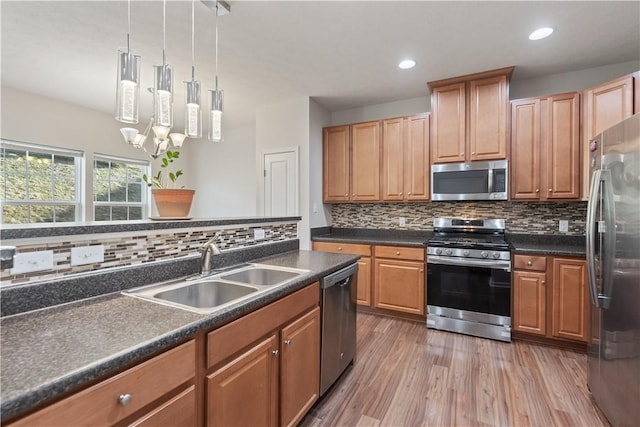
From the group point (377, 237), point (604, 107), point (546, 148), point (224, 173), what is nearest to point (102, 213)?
point (224, 173)

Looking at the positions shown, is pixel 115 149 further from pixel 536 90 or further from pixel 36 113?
pixel 536 90

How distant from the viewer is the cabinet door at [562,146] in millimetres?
2746

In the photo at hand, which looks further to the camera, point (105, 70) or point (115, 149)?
point (115, 149)

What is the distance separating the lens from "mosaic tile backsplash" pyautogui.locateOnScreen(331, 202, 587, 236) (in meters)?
3.04

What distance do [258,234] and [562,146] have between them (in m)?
2.94

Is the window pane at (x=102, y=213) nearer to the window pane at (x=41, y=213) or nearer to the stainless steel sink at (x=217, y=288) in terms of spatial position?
the window pane at (x=41, y=213)

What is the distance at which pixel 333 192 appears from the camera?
157 inches

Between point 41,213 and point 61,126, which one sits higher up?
point 61,126

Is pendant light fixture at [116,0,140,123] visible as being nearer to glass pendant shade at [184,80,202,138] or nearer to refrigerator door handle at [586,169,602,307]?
glass pendant shade at [184,80,202,138]

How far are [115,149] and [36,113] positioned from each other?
1.01 meters

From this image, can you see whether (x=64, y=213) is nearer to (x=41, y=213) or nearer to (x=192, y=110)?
(x=41, y=213)

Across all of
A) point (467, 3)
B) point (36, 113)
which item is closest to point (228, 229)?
→ point (467, 3)

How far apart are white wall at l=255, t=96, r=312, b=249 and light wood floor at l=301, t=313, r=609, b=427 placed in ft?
5.71

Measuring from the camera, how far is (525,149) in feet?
9.65
